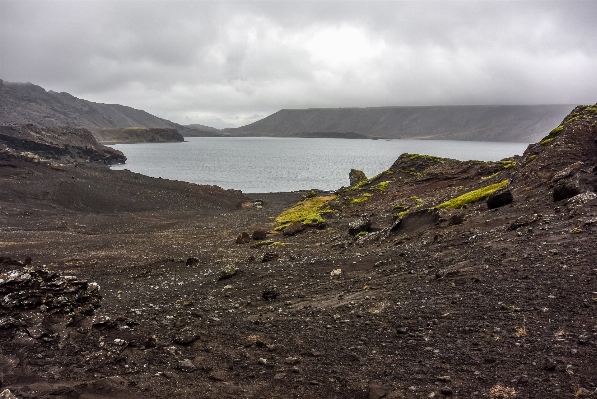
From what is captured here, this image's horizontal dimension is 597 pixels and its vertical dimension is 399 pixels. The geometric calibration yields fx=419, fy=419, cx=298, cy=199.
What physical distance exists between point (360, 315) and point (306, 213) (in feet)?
97.8

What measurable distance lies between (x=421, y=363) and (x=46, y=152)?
129898mm

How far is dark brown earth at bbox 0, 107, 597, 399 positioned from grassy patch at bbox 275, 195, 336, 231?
939 cm

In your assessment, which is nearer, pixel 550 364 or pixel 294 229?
pixel 550 364

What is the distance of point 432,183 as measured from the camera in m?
40.1

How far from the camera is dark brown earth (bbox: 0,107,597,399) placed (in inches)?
299

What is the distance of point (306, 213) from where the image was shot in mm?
40406

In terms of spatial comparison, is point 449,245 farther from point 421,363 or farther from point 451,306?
point 421,363

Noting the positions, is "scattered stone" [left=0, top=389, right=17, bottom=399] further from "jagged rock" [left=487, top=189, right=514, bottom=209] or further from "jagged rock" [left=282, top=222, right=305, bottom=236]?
"jagged rock" [left=282, top=222, right=305, bottom=236]

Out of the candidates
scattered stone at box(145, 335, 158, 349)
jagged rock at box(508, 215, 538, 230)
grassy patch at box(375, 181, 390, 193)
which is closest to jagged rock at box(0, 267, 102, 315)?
scattered stone at box(145, 335, 158, 349)

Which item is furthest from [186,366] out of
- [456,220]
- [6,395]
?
[456,220]

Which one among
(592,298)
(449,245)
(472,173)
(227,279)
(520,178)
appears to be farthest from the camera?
(472,173)

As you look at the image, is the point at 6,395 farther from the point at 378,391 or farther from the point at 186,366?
the point at 378,391

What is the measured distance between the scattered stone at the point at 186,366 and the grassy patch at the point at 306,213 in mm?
21751

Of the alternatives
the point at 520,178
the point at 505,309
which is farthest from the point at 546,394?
the point at 520,178
